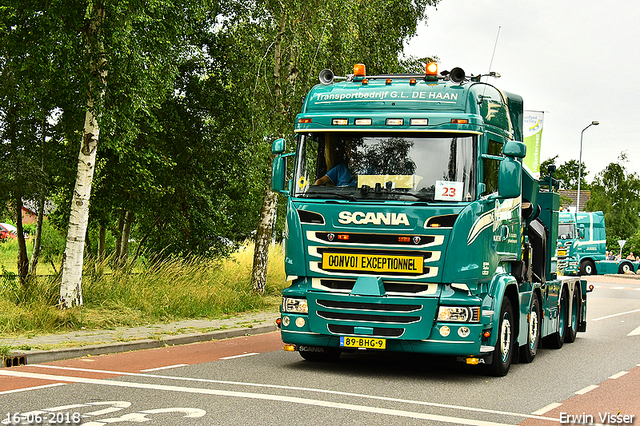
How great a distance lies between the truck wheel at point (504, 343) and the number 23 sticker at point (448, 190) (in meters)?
1.77

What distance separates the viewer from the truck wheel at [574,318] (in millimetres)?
15399

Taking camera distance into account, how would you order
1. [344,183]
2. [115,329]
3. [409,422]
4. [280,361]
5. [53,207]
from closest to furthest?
1. [409,422]
2. [344,183]
3. [280,361]
4. [115,329]
5. [53,207]

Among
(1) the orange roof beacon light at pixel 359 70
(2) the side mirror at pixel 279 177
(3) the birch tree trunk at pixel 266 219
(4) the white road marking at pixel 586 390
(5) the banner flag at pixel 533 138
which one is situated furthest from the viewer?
(3) the birch tree trunk at pixel 266 219

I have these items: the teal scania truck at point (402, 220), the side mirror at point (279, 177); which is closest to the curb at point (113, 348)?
the teal scania truck at point (402, 220)

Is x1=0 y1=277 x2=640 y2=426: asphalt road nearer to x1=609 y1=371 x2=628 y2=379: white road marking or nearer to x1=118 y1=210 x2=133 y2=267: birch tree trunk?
x1=609 y1=371 x2=628 y2=379: white road marking

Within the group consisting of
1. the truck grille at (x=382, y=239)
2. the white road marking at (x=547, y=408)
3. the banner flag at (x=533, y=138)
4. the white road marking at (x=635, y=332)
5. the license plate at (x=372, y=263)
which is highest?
the banner flag at (x=533, y=138)

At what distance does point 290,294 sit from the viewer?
10.1 m

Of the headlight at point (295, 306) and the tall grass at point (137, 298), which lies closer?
the headlight at point (295, 306)

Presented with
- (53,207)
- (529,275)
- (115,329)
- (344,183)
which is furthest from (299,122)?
(53,207)

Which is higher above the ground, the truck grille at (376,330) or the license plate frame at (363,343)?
the truck grille at (376,330)

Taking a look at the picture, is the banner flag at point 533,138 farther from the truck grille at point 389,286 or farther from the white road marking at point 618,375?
the truck grille at point 389,286

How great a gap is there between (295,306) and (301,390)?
1.52 meters

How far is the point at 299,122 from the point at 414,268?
245 centimetres

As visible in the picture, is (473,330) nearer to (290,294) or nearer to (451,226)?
(451,226)
